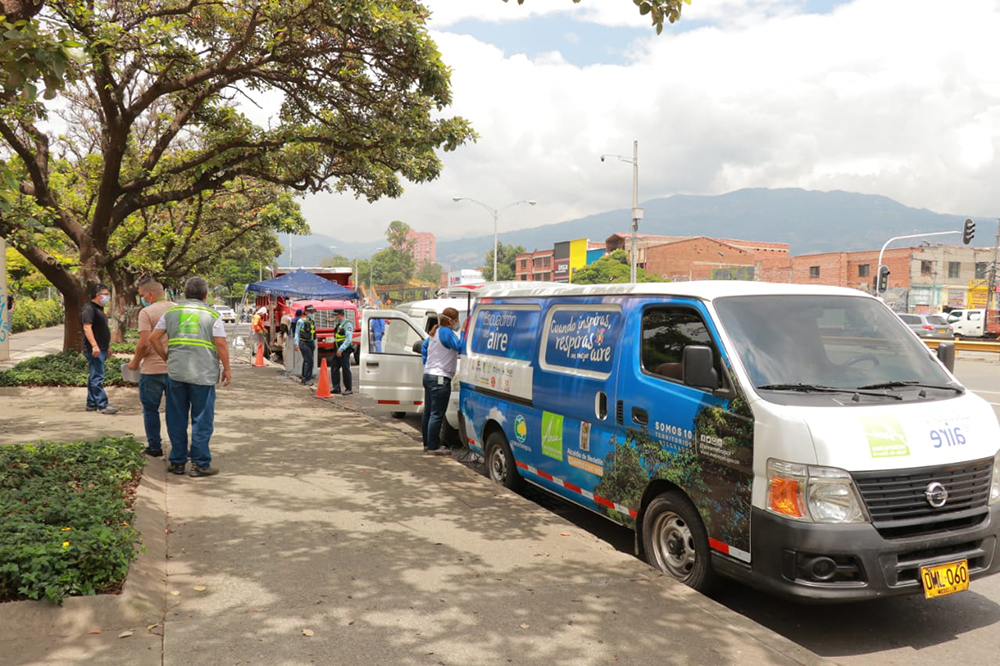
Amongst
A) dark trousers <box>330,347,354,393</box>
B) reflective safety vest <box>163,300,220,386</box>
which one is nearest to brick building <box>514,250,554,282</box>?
dark trousers <box>330,347,354,393</box>

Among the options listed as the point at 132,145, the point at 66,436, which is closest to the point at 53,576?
the point at 66,436

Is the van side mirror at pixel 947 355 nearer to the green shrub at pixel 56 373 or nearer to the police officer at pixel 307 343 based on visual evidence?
the green shrub at pixel 56 373

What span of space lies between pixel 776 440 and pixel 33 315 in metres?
42.0

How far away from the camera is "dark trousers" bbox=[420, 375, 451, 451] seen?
27.9ft

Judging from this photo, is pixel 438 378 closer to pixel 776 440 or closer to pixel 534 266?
pixel 776 440

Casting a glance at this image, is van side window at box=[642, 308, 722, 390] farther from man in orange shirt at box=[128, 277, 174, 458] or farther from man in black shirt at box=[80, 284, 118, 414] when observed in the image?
man in black shirt at box=[80, 284, 118, 414]

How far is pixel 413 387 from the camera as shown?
10766 mm

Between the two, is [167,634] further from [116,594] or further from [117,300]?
[117,300]

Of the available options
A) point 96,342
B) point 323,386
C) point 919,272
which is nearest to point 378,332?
point 323,386

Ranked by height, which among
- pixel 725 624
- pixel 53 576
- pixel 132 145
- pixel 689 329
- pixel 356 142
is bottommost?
pixel 725 624

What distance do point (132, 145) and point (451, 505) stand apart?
16780 mm

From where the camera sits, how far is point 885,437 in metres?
3.96

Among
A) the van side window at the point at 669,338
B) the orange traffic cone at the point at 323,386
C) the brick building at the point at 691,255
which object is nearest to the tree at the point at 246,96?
the orange traffic cone at the point at 323,386

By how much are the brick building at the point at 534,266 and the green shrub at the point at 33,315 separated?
77.8 m
